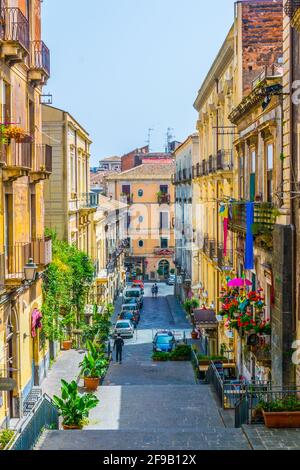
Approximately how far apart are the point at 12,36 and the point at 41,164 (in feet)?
21.3

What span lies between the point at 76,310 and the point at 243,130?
14566mm

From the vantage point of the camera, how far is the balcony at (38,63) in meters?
24.7

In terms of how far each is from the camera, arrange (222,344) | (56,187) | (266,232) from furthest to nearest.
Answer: (56,187) < (222,344) < (266,232)

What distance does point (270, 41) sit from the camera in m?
27.1

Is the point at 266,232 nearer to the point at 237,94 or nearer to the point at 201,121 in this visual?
the point at 237,94

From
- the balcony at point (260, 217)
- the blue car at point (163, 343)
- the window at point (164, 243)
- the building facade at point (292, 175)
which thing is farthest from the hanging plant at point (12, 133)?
the window at point (164, 243)

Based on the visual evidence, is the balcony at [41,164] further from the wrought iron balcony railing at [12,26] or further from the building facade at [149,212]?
the building facade at [149,212]

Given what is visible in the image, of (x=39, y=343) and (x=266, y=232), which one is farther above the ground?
(x=266, y=232)

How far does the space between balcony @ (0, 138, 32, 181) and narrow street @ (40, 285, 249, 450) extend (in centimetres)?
689

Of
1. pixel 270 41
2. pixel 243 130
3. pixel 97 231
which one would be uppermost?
pixel 270 41

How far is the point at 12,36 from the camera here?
2039 cm

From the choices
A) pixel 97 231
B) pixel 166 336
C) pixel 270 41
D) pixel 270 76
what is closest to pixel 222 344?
pixel 166 336

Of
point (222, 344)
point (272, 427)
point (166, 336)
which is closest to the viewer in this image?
point (272, 427)

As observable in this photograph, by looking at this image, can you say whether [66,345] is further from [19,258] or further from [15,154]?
[15,154]
